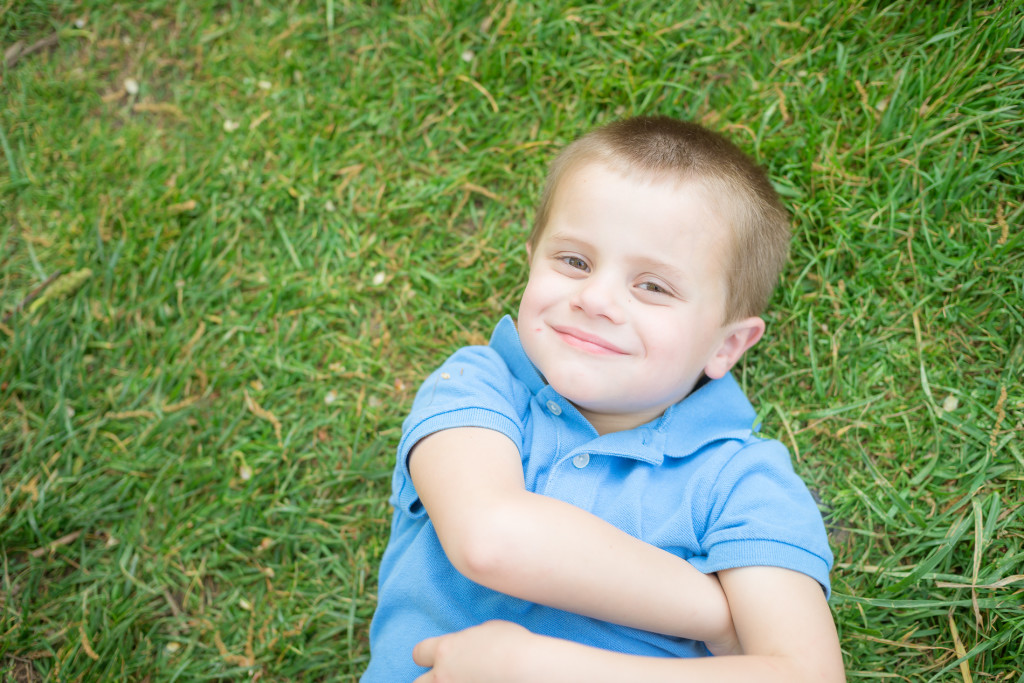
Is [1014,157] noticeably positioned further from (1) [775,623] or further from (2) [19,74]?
(2) [19,74]

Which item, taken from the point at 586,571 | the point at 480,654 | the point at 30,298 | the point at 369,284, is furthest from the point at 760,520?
the point at 30,298

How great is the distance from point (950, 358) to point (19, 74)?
14.6 ft

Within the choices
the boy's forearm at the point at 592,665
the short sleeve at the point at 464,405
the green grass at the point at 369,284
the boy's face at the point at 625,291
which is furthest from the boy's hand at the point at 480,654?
the green grass at the point at 369,284

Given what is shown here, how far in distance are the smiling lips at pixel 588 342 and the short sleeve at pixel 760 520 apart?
52 centimetres

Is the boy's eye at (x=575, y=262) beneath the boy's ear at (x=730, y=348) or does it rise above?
above

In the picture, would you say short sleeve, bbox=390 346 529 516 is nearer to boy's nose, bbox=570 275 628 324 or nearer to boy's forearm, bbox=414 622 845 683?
boy's nose, bbox=570 275 628 324

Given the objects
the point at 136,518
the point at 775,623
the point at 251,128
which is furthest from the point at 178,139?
the point at 775,623

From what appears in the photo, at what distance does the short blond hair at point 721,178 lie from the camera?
2.10 metres

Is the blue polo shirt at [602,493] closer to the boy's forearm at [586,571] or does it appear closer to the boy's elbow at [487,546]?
the boy's forearm at [586,571]

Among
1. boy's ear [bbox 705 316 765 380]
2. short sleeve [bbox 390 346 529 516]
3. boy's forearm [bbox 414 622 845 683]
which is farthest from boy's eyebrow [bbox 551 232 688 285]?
boy's forearm [bbox 414 622 845 683]

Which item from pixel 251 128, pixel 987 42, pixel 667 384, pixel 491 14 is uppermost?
pixel 987 42

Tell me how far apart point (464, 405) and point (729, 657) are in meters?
0.99

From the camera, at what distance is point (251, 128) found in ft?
10.6

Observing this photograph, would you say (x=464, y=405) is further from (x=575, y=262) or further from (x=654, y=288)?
(x=654, y=288)
